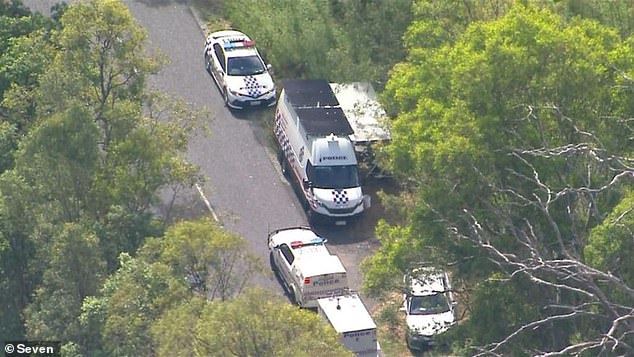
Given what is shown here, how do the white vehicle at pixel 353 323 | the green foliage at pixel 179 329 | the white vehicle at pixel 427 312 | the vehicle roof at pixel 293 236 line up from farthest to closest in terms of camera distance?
1. the vehicle roof at pixel 293 236
2. the white vehicle at pixel 427 312
3. the white vehicle at pixel 353 323
4. the green foliage at pixel 179 329

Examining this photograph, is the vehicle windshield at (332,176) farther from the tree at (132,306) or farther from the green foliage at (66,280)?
the tree at (132,306)

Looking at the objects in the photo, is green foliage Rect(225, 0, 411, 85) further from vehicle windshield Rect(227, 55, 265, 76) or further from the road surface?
the road surface

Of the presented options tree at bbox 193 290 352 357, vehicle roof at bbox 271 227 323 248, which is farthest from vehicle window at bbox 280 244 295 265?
tree at bbox 193 290 352 357

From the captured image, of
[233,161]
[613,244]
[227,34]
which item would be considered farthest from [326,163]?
[613,244]

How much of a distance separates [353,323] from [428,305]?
245cm

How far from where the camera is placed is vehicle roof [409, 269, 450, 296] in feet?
112

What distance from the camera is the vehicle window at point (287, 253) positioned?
39.5m

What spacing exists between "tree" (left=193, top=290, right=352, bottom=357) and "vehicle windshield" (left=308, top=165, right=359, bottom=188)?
13.8 meters

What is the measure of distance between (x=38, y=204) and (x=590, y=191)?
46.9 feet

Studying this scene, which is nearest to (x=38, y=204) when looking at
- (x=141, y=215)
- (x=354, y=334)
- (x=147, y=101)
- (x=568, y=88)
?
(x=141, y=215)

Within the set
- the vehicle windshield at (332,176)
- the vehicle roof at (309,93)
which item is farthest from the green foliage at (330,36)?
the vehicle windshield at (332,176)

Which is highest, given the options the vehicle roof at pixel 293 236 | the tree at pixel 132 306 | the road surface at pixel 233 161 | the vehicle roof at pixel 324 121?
the tree at pixel 132 306

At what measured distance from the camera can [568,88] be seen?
32.5 meters

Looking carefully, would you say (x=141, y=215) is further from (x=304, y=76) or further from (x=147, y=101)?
(x=304, y=76)
